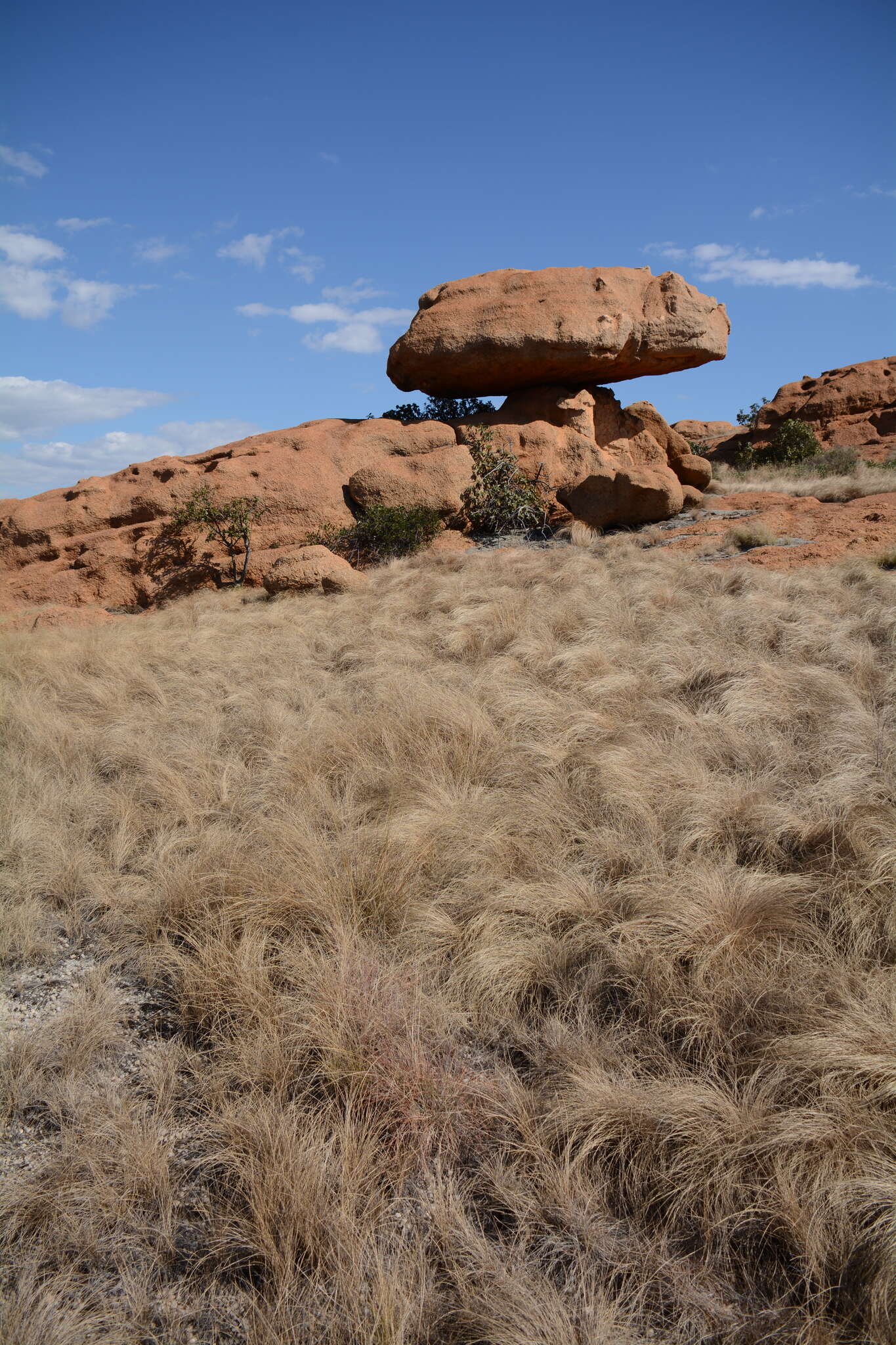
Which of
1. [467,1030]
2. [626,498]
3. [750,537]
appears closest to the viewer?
[467,1030]

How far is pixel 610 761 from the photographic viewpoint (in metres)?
3.41

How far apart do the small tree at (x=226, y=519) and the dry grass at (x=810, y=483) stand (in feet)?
29.4

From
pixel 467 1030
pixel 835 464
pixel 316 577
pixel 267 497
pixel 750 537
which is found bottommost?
pixel 467 1030

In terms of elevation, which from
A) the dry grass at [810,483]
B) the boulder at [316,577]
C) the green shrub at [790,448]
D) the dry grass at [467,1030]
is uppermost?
the green shrub at [790,448]

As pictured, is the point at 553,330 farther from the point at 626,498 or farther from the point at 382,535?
the point at 382,535

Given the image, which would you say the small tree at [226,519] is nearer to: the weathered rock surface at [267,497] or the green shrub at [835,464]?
the weathered rock surface at [267,497]

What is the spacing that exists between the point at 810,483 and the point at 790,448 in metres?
4.76

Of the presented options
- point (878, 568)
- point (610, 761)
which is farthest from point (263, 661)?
point (878, 568)

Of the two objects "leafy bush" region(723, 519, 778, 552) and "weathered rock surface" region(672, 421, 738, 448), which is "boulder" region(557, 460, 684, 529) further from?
"weathered rock surface" region(672, 421, 738, 448)

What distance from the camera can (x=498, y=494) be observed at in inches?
500

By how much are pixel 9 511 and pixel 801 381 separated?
2112 centimetres

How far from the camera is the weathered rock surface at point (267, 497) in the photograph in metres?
11.9

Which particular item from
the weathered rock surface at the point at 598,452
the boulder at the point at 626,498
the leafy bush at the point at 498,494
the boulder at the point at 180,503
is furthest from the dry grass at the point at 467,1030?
the leafy bush at the point at 498,494

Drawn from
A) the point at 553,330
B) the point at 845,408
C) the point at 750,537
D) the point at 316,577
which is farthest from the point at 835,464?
the point at 316,577
